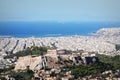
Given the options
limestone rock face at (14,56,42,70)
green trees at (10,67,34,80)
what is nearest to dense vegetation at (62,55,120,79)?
limestone rock face at (14,56,42,70)

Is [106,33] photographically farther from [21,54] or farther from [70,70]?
[70,70]

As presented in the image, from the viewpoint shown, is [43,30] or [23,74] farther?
[43,30]

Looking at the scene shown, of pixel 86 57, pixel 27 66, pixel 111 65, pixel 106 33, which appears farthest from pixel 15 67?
pixel 106 33

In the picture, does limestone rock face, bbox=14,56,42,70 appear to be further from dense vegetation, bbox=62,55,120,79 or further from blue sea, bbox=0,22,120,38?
blue sea, bbox=0,22,120,38

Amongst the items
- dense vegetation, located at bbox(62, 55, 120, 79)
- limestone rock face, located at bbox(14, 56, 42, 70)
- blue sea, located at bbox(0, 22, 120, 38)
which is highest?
limestone rock face, located at bbox(14, 56, 42, 70)

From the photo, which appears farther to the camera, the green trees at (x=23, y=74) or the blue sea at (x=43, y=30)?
the blue sea at (x=43, y=30)

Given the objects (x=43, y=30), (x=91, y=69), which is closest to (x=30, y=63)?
(x=91, y=69)

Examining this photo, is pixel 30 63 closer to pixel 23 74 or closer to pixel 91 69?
pixel 23 74

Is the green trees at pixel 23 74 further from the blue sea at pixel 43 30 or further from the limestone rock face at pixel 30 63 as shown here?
the blue sea at pixel 43 30

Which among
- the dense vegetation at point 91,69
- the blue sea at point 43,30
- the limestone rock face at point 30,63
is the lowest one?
the blue sea at point 43,30

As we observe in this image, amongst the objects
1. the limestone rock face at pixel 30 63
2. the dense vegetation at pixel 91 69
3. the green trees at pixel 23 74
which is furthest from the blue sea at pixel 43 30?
the green trees at pixel 23 74

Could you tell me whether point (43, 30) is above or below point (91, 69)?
below
